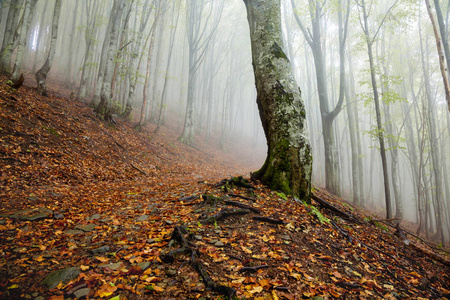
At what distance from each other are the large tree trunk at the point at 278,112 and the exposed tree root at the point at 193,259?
100 inches

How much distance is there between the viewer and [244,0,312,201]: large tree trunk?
441 centimetres

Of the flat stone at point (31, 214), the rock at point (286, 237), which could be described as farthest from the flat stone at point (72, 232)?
the rock at point (286, 237)

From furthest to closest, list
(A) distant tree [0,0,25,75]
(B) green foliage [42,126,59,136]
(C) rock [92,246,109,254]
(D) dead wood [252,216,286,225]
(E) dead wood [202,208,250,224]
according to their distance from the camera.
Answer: (A) distant tree [0,0,25,75] → (B) green foliage [42,126,59,136] → (D) dead wood [252,216,286,225] → (E) dead wood [202,208,250,224] → (C) rock [92,246,109,254]

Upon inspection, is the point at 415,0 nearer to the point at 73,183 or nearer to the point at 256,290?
the point at 256,290

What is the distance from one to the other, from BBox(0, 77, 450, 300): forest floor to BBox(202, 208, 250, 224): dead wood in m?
0.02

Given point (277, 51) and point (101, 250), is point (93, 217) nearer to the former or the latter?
point (101, 250)

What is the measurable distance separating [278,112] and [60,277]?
4.33 m

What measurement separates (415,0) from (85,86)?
19536 millimetres

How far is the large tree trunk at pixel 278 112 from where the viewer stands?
4414 mm

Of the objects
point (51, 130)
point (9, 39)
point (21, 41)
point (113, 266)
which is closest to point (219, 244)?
point (113, 266)

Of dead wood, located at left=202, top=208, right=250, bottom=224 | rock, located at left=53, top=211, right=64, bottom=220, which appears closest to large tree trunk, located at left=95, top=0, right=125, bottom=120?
rock, located at left=53, top=211, right=64, bottom=220

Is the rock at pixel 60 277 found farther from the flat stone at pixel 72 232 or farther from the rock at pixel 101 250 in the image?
the flat stone at pixel 72 232

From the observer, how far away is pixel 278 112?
15.0ft

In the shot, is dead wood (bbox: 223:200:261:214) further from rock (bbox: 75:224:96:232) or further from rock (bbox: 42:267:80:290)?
rock (bbox: 42:267:80:290)
